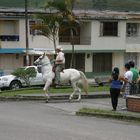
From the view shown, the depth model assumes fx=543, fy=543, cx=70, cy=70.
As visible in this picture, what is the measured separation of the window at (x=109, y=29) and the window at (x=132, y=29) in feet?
6.19

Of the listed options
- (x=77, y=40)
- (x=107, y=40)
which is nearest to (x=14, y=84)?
(x=77, y=40)

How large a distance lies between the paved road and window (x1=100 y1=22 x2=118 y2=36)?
1366 inches

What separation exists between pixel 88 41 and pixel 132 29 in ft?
19.9

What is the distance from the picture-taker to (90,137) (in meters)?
13.4

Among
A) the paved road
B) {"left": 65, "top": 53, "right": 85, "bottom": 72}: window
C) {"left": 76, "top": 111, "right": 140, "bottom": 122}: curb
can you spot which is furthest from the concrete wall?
{"left": 76, "top": 111, "right": 140, "bottom": 122}: curb

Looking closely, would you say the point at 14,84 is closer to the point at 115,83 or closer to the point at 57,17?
the point at 57,17

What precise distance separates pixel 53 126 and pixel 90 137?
7.79 ft

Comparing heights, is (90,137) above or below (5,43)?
below

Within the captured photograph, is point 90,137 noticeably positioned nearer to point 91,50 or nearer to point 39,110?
point 39,110

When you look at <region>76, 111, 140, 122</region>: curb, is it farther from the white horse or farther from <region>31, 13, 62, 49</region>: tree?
<region>31, 13, 62, 49</region>: tree

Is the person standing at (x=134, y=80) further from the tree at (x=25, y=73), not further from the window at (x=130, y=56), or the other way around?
the window at (x=130, y=56)

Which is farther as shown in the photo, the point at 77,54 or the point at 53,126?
the point at 77,54

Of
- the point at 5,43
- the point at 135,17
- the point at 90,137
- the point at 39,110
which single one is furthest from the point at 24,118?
the point at 135,17

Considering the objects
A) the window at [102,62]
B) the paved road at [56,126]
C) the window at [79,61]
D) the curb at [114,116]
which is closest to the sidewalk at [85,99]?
the paved road at [56,126]
